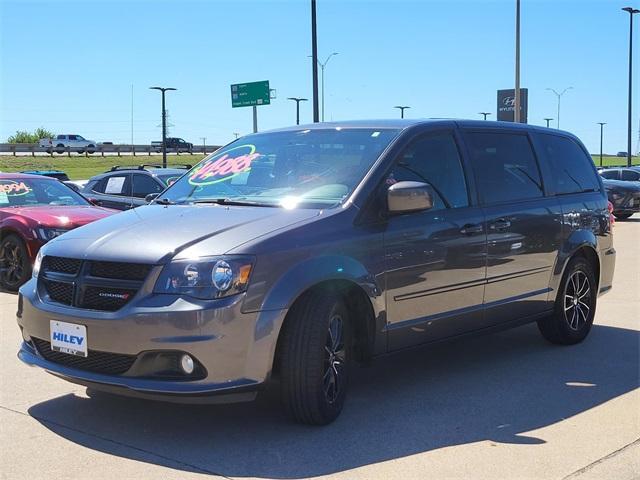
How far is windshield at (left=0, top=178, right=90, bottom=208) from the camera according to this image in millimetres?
10305

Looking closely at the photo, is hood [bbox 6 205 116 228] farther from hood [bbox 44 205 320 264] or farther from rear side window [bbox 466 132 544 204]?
rear side window [bbox 466 132 544 204]

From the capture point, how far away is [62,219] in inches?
376

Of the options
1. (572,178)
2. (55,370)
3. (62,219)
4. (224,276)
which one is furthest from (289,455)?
(62,219)

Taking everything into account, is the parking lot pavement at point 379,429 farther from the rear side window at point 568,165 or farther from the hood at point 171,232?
the rear side window at point 568,165

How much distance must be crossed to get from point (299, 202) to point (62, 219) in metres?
5.56

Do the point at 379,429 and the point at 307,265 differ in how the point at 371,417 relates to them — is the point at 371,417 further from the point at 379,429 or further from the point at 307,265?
the point at 307,265

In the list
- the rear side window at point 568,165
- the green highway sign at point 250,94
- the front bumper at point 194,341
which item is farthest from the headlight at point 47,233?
the green highway sign at point 250,94

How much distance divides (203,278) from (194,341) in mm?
330

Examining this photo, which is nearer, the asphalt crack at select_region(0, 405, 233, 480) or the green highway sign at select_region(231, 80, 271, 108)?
the asphalt crack at select_region(0, 405, 233, 480)

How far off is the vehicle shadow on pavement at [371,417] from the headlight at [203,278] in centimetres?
86

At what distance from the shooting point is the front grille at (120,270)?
4.14 m

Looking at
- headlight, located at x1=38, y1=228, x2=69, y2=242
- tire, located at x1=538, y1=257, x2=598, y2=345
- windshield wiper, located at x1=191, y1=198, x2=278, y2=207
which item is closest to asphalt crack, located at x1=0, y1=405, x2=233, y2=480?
windshield wiper, located at x1=191, y1=198, x2=278, y2=207

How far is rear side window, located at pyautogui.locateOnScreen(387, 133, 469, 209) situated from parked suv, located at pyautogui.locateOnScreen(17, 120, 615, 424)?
1 centimetres

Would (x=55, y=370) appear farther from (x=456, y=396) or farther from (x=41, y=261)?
(x=456, y=396)
